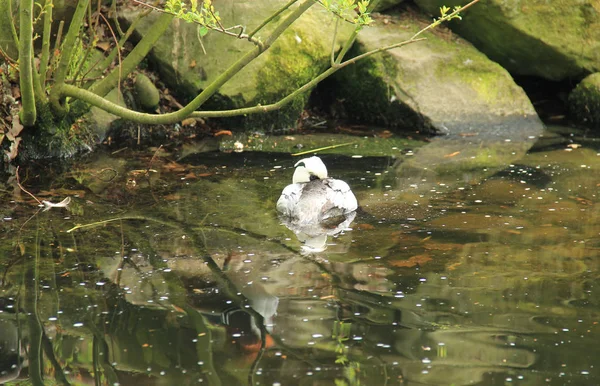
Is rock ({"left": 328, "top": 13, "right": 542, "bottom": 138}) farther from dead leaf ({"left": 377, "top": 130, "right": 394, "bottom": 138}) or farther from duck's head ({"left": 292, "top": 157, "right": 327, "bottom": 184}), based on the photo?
duck's head ({"left": 292, "top": 157, "right": 327, "bottom": 184})

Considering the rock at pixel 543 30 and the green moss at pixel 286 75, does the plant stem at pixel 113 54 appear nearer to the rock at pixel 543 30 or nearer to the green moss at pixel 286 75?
the green moss at pixel 286 75

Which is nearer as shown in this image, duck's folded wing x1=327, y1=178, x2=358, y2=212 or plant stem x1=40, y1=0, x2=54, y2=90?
duck's folded wing x1=327, y1=178, x2=358, y2=212

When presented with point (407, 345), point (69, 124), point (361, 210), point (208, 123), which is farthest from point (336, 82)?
point (407, 345)

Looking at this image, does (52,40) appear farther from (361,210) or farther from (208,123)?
(361,210)

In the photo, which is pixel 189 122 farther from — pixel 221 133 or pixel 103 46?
pixel 103 46

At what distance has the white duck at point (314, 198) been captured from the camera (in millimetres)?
6078

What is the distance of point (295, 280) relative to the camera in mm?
4820

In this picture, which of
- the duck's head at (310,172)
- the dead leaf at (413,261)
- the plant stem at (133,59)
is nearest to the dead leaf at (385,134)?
the plant stem at (133,59)

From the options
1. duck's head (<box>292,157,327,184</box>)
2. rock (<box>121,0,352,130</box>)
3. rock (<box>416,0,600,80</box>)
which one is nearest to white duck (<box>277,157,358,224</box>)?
duck's head (<box>292,157,327,184</box>)

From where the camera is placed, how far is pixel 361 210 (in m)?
6.36

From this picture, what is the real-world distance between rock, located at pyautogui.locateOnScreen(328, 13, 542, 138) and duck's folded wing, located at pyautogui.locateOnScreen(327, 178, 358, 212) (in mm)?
3632

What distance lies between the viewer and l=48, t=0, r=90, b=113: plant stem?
21.6 feet

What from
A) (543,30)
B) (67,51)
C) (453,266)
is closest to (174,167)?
(67,51)

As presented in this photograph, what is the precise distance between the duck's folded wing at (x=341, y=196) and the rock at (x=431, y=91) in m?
3.63
